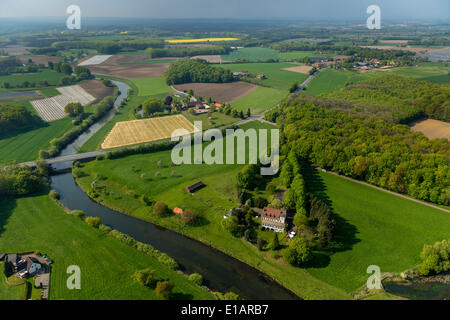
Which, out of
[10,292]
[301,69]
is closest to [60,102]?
[10,292]

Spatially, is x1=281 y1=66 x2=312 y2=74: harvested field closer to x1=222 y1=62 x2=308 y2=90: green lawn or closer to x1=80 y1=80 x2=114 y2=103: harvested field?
x1=222 y1=62 x2=308 y2=90: green lawn

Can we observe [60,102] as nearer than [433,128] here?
No

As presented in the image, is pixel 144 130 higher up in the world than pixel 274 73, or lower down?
lower down

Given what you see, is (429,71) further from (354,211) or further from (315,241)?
(315,241)

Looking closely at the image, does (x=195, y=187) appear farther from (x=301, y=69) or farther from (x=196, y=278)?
(x=301, y=69)

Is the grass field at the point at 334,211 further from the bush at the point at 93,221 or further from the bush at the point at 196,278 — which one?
the bush at the point at 196,278

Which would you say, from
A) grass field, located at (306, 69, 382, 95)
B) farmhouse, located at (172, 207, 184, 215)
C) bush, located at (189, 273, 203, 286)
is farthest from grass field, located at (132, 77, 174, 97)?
bush, located at (189, 273, 203, 286)
